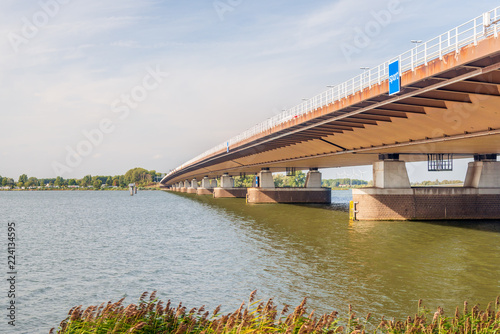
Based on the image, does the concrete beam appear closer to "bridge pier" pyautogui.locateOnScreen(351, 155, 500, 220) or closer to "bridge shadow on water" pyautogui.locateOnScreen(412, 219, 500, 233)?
"bridge pier" pyautogui.locateOnScreen(351, 155, 500, 220)

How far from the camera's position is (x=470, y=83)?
25156 mm

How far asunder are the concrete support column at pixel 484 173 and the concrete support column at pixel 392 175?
25.7 ft

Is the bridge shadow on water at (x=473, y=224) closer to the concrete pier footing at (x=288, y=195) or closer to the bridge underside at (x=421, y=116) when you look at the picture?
the bridge underside at (x=421, y=116)

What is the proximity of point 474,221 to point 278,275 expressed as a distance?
113ft

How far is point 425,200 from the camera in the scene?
48.0 m

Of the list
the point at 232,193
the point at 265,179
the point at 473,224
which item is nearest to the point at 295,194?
the point at 265,179

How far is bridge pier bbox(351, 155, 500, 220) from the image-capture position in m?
47.8

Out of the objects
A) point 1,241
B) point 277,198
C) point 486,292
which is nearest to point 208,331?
point 486,292

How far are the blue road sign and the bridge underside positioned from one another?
373mm

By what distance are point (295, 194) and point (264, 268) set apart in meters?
67.8

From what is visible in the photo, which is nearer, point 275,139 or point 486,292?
point 486,292

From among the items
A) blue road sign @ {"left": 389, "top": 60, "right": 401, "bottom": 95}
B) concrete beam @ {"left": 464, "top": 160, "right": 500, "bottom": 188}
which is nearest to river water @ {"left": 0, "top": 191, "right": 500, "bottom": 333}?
concrete beam @ {"left": 464, "top": 160, "right": 500, "bottom": 188}

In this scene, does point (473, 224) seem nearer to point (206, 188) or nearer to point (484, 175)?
point (484, 175)

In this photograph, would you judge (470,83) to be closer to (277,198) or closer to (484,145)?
(484,145)
